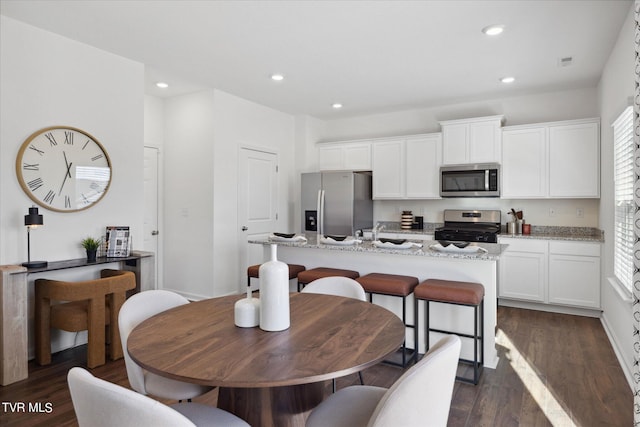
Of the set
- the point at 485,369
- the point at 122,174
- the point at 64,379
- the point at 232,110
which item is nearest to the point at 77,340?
the point at 64,379

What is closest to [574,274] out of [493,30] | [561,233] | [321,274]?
[561,233]

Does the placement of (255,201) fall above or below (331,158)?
below

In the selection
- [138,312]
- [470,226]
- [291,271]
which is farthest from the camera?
[470,226]

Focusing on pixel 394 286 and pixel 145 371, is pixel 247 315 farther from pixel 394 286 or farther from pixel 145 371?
pixel 394 286

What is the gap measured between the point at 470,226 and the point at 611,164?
1846 millimetres

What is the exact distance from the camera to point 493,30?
305 centimetres

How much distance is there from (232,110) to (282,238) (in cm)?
210

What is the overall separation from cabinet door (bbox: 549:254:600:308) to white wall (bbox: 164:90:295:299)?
3812 millimetres

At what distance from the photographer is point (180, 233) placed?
4938 mm

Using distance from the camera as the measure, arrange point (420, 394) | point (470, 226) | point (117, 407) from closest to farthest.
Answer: point (117, 407), point (420, 394), point (470, 226)

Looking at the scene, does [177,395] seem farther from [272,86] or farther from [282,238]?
[272,86]

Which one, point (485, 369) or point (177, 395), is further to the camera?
point (485, 369)

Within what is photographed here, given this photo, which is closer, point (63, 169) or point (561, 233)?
point (63, 169)

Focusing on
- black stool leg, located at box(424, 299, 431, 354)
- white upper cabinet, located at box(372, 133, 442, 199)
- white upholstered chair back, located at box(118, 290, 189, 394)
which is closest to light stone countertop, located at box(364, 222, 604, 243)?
white upper cabinet, located at box(372, 133, 442, 199)
